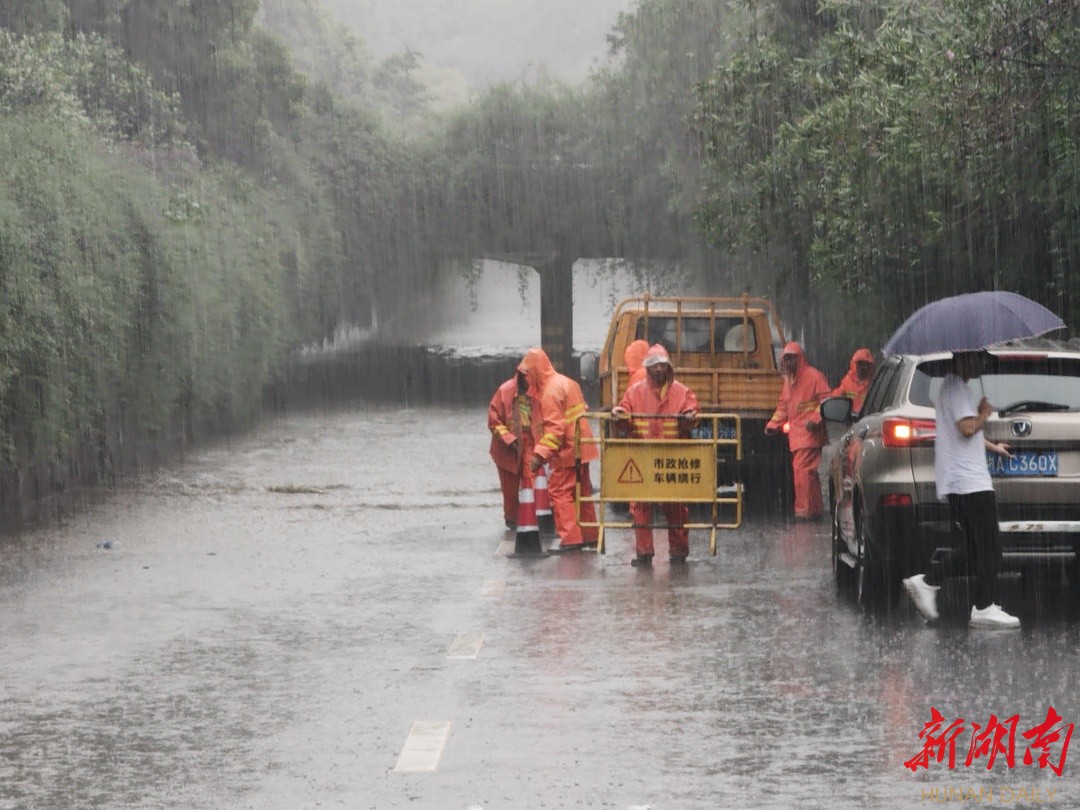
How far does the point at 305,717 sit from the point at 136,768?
1.11 meters

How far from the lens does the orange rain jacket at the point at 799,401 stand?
18.4 metres

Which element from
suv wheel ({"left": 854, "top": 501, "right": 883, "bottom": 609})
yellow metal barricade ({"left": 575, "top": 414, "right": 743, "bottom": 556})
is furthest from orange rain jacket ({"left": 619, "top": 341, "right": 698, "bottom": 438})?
suv wheel ({"left": 854, "top": 501, "right": 883, "bottom": 609})

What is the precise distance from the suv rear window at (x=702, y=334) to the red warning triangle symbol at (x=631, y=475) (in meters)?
6.81

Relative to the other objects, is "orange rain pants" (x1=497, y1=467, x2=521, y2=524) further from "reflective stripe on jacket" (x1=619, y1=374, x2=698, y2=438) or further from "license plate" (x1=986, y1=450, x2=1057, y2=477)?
"license plate" (x1=986, y1=450, x2=1057, y2=477)

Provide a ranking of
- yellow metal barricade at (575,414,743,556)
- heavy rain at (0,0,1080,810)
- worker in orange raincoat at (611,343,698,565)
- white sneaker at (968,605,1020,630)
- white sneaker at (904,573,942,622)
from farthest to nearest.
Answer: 1. worker in orange raincoat at (611,343,698,565)
2. yellow metal barricade at (575,414,743,556)
3. white sneaker at (904,573,942,622)
4. white sneaker at (968,605,1020,630)
5. heavy rain at (0,0,1080,810)

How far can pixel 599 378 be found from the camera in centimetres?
2178

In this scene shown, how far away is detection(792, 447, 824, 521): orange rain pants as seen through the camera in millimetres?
18344

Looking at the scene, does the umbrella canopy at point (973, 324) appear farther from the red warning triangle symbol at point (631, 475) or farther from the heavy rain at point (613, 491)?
the red warning triangle symbol at point (631, 475)

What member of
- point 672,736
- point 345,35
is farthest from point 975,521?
point 345,35

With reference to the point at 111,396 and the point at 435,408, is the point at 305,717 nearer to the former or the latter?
the point at 111,396

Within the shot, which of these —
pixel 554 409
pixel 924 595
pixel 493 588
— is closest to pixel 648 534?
pixel 554 409

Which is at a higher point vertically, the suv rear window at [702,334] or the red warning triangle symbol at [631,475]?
the suv rear window at [702,334]

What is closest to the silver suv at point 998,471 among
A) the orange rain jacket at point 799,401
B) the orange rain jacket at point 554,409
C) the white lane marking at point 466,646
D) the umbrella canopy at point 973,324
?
the umbrella canopy at point 973,324

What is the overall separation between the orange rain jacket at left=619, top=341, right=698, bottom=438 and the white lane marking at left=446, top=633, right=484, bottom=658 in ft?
15.6
